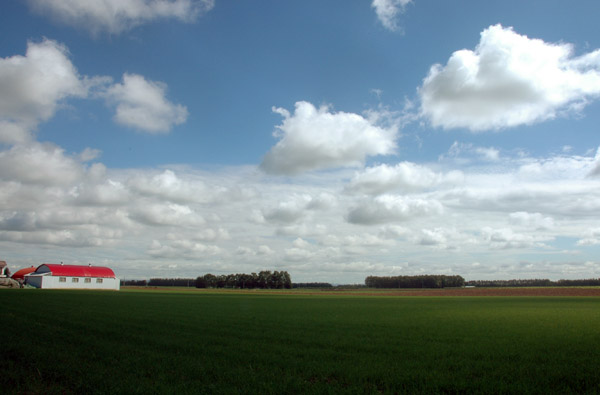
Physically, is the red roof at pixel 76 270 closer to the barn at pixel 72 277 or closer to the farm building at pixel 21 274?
the barn at pixel 72 277

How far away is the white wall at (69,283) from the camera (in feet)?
334

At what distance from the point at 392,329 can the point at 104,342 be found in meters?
13.8

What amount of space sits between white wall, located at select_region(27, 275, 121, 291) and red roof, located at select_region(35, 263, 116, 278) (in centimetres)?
138

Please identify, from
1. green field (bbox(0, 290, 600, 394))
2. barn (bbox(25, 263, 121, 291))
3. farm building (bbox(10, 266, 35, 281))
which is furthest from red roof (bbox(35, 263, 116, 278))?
green field (bbox(0, 290, 600, 394))

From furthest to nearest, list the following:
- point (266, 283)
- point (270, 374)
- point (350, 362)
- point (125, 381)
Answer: point (266, 283), point (350, 362), point (270, 374), point (125, 381)

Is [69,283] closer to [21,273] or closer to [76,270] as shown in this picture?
[76,270]

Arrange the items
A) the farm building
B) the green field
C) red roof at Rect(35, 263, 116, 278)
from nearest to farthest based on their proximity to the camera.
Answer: the green field → red roof at Rect(35, 263, 116, 278) → the farm building

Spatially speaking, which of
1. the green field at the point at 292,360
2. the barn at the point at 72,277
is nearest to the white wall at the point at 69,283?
the barn at the point at 72,277

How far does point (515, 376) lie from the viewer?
35.4ft

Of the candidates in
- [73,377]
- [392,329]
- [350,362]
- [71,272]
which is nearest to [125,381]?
[73,377]

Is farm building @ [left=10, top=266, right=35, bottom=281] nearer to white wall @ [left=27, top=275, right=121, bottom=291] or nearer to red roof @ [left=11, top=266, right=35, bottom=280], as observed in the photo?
red roof @ [left=11, top=266, right=35, bottom=280]

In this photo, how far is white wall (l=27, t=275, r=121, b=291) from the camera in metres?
102

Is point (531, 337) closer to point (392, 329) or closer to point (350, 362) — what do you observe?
point (392, 329)

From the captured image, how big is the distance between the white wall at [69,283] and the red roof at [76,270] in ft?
4.52
